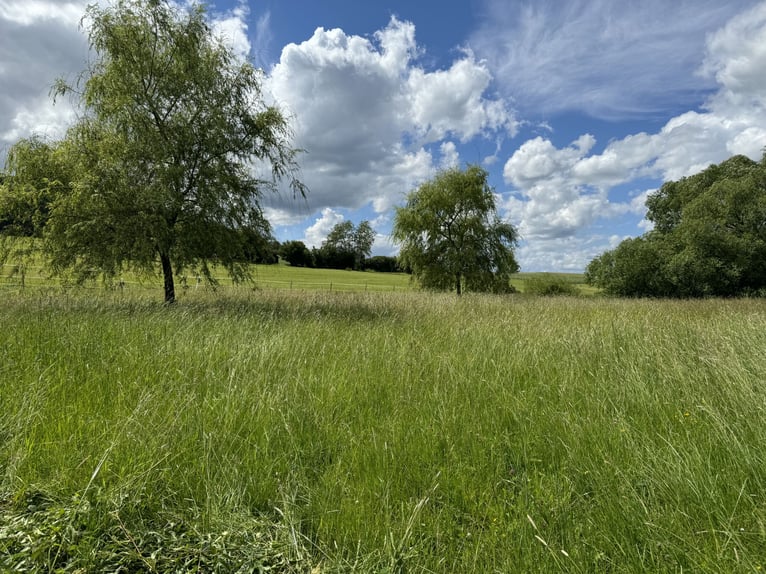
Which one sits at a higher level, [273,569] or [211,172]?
[211,172]

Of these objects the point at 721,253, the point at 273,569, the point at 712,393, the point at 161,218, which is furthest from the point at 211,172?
the point at 721,253

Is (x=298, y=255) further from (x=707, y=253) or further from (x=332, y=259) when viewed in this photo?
(x=707, y=253)

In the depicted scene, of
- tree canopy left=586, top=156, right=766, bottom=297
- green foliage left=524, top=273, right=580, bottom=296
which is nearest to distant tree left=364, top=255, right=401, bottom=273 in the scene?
green foliage left=524, top=273, right=580, bottom=296

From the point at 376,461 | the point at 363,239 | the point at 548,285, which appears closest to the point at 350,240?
the point at 363,239

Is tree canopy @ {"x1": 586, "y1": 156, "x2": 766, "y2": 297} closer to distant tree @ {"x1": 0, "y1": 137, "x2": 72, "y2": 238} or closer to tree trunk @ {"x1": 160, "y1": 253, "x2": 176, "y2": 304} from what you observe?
tree trunk @ {"x1": 160, "y1": 253, "x2": 176, "y2": 304}

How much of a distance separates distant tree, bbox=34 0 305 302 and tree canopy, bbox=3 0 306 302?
3 centimetres

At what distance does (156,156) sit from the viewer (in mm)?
9781

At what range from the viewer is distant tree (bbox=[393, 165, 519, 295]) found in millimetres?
19375

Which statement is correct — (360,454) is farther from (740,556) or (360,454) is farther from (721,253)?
(721,253)

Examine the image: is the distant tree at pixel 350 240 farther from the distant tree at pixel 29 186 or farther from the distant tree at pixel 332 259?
the distant tree at pixel 29 186

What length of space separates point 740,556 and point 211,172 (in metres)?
11.9

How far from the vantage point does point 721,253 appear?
2481 cm

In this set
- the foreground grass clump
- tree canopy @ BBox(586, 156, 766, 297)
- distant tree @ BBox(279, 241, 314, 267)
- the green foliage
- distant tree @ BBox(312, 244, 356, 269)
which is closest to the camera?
the foreground grass clump

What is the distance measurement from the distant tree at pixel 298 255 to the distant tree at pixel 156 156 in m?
69.4
